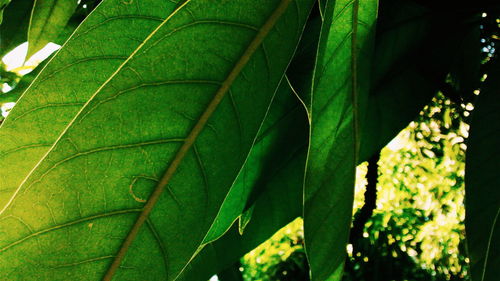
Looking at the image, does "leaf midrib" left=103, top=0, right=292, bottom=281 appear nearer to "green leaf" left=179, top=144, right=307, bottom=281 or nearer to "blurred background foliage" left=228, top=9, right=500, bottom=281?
"green leaf" left=179, top=144, right=307, bottom=281

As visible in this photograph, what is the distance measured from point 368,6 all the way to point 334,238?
0.50 feet

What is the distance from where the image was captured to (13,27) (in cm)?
66

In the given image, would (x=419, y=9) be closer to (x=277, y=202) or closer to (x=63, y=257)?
(x=277, y=202)

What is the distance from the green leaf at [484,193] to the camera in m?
0.37

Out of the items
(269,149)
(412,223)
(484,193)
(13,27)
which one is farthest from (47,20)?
(412,223)

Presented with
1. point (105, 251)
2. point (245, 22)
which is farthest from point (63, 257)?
point (245, 22)

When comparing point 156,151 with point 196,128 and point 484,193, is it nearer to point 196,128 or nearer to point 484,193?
point 196,128

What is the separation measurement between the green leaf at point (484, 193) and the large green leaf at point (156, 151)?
21cm

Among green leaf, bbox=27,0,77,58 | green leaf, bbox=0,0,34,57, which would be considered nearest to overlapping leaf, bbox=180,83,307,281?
green leaf, bbox=27,0,77,58

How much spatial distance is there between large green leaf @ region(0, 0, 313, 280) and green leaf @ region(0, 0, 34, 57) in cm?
45

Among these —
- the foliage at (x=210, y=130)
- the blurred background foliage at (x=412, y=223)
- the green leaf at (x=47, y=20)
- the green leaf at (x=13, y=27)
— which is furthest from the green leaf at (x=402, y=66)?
the blurred background foliage at (x=412, y=223)

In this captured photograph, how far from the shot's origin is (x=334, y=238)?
285 millimetres

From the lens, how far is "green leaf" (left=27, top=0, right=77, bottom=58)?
1.69ft

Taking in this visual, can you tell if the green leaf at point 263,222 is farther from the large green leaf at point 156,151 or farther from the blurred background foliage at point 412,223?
the blurred background foliage at point 412,223
